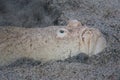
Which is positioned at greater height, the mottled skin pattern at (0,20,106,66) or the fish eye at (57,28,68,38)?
the fish eye at (57,28,68,38)

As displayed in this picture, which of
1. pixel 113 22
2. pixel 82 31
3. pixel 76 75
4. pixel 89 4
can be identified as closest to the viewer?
pixel 76 75

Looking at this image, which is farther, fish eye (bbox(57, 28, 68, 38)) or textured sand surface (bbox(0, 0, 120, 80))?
fish eye (bbox(57, 28, 68, 38))

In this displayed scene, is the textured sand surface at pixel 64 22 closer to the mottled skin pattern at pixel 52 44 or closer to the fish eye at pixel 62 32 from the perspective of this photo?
the mottled skin pattern at pixel 52 44

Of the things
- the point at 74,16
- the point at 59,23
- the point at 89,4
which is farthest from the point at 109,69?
the point at 89,4

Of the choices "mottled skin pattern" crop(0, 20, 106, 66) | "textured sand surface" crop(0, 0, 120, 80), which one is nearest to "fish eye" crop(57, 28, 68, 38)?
"mottled skin pattern" crop(0, 20, 106, 66)

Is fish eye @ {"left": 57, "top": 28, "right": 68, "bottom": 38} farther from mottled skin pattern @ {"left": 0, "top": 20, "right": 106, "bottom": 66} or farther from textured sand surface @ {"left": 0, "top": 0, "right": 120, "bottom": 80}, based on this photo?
textured sand surface @ {"left": 0, "top": 0, "right": 120, "bottom": 80}

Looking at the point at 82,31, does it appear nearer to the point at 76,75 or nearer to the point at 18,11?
the point at 76,75

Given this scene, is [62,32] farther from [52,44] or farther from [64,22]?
[64,22]
